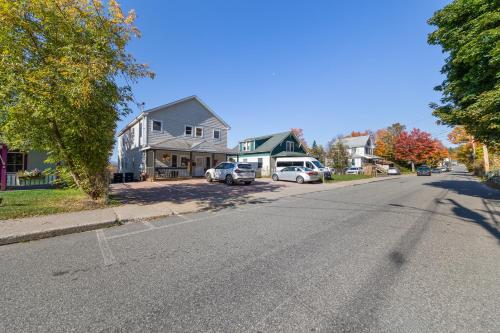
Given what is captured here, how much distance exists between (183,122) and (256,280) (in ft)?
75.3

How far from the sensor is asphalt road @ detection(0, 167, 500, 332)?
2387 millimetres

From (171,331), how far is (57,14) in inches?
388

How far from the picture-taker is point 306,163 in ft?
79.5

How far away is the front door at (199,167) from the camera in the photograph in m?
24.3

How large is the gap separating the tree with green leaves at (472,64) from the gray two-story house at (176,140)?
59.7ft

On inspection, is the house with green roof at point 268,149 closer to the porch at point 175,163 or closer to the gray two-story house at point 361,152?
the porch at point 175,163

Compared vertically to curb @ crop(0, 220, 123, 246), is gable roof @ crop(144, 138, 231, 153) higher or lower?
higher

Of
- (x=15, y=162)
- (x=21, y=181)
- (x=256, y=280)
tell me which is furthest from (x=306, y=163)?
(x=15, y=162)

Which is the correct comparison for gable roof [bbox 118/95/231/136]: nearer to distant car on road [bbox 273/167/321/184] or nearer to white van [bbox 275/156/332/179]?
white van [bbox 275/156/332/179]

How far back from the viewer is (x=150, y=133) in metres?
21.6

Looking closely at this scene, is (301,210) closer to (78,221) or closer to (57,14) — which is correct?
(78,221)

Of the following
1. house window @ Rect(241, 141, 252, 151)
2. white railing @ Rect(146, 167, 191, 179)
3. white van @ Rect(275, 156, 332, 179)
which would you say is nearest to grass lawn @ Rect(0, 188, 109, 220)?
white railing @ Rect(146, 167, 191, 179)

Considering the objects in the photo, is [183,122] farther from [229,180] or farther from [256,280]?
[256,280]

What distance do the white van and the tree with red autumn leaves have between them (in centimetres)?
3234
